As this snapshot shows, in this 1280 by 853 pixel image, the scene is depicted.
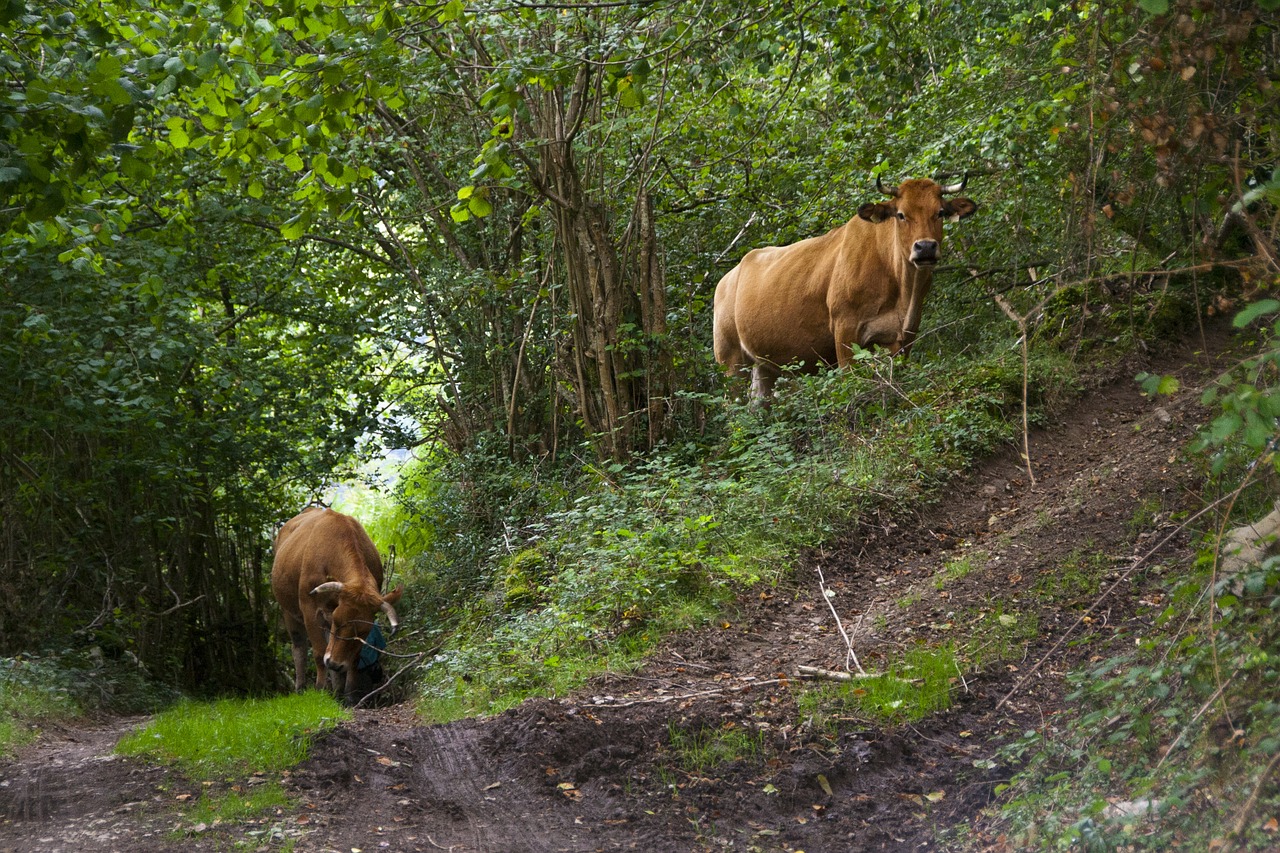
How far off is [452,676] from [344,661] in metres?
2.33

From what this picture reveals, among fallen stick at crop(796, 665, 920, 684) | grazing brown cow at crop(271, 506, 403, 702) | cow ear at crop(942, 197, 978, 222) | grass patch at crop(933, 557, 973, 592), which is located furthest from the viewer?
grazing brown cow at crop(271, 506, 403, 702)

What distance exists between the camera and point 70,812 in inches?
200

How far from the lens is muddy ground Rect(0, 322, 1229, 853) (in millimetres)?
4633

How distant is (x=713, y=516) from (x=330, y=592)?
4114mm

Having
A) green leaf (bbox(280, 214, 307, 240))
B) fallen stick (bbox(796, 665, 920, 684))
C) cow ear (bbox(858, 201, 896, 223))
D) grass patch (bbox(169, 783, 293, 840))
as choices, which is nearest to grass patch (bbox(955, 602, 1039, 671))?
fallen stick (bbox(796, 665, 920, 684))

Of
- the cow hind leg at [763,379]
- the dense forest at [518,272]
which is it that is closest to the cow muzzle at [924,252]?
the dense forest at [518,272]

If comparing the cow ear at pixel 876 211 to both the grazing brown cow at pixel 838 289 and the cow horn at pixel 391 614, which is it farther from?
the cow horn at pixel 391 614

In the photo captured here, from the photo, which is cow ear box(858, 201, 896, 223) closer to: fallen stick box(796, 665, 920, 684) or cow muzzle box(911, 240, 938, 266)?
cow muzzle box(911, 240, 938, 266)

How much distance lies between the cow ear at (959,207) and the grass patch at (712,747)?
5.48 metres

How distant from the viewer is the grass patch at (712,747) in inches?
204

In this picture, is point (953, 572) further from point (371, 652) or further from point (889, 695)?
point (371, 652)

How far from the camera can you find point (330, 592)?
1012cm

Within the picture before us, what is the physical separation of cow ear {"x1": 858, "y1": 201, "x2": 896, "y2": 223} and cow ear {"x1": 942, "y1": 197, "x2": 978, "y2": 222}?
449 millimetres

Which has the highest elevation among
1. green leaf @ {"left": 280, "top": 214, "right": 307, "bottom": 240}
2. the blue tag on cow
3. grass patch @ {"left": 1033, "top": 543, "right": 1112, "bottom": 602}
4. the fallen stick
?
green leaf @ {"left": 280, "top": 214, "right": 307, "bottom": 240}
